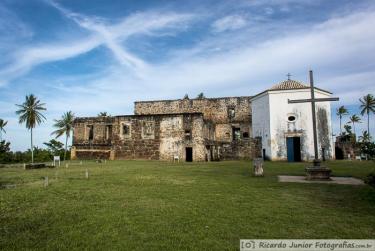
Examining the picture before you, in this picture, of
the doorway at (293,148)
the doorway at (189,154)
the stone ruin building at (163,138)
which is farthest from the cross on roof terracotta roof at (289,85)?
the doorway at (189,154)

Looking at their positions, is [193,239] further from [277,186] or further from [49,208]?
[277,186]

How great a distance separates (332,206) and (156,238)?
415 cm

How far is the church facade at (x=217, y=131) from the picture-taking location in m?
26.0

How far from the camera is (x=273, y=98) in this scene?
26.4 meters

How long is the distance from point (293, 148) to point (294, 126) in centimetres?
190

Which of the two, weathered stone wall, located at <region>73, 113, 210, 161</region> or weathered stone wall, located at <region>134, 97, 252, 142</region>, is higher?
weathered stone wall, located at <region>134, 97, 252, 142</region>

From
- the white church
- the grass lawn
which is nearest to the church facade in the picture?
the white church

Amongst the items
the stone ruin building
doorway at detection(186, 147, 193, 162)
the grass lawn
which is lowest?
the grass lawn

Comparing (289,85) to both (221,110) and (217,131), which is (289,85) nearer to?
(221,110)

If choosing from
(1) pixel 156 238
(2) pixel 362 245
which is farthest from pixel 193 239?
(2) pixel 362 245

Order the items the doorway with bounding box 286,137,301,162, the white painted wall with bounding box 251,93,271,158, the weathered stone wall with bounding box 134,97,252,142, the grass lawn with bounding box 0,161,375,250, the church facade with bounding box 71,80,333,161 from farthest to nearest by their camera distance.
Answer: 1. the weathered stone wall with bounding box 134,97,252,142
2. the white painted wall with bounding box 251,93,271,158
3. the church facade with bounding box 71,80,333,161
4. the doorway with bounding box 286,137,301,162
5. the grass lawn with bounding box 0,161,375,250

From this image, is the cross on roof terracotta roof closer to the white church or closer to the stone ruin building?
the white church

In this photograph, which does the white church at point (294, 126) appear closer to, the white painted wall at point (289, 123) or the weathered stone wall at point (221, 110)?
the white painted wall at point (289, 123)

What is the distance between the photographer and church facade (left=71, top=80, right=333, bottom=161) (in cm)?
2595
